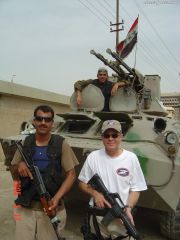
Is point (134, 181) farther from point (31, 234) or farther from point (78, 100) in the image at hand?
point (78, 100)

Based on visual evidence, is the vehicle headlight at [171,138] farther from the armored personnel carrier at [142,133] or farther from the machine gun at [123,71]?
the machine gun at [123,71]

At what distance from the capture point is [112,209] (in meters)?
3.19

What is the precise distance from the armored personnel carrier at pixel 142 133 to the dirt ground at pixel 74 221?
452 millimetres

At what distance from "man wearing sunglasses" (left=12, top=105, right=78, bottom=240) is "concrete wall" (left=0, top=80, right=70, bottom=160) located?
1092cm

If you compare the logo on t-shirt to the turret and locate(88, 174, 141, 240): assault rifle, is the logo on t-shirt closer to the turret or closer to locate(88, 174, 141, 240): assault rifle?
locate(88, 174, 141, 240): assault rifle

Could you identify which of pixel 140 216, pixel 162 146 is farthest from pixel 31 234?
pixel 140 216

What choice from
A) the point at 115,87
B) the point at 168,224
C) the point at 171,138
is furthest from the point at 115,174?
the point at 115,87

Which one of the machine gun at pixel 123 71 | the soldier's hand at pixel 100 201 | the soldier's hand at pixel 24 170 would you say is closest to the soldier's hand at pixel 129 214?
the soldier's hand at pixel 100 201

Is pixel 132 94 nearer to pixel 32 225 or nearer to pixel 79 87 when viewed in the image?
pixel 79 87

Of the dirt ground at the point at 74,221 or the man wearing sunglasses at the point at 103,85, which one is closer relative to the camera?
the dirt ground at the point at 74,221

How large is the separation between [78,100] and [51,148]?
4132mm

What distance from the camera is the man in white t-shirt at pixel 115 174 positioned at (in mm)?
3309

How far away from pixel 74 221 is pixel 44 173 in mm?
3297

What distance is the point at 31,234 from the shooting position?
343 cm
